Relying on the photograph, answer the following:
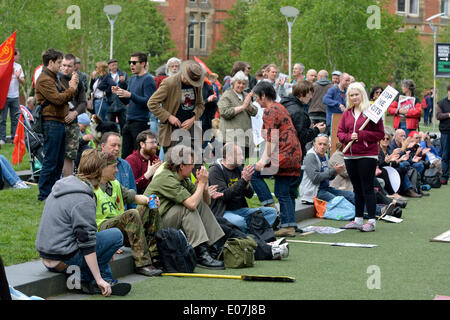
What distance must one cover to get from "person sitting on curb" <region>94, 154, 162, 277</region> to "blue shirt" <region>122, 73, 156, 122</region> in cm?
412

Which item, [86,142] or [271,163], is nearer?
[271,163]

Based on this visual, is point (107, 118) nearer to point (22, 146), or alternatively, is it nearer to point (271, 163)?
point (22, 146)

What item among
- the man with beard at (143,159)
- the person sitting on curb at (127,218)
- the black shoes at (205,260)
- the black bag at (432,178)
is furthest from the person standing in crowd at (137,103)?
the black bag at (432,178)

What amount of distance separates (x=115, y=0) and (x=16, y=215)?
4958 centimetres

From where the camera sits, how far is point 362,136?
37.1 ft

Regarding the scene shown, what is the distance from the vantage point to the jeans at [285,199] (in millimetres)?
10938

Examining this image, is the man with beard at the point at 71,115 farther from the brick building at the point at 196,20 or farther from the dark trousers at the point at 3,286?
the brick building at the point at 196,20

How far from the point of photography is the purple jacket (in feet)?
37.2

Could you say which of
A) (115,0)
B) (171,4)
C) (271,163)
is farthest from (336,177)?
(171,4)

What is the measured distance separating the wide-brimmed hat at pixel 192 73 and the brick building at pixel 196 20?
217ft

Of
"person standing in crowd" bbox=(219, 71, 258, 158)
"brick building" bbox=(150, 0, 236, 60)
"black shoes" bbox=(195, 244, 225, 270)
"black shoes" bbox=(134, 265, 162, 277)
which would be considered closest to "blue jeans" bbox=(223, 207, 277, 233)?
"black shoes" bbox=(195, 244, 225, 270)

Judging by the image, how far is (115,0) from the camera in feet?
191

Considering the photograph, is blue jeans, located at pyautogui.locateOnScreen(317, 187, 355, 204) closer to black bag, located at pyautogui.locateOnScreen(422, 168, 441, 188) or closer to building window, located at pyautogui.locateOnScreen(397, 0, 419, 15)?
black bag, located at pyautogui.locateOnScreen(422, 168, 441, 188)

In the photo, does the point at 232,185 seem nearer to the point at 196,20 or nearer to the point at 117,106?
the point at 117,106
